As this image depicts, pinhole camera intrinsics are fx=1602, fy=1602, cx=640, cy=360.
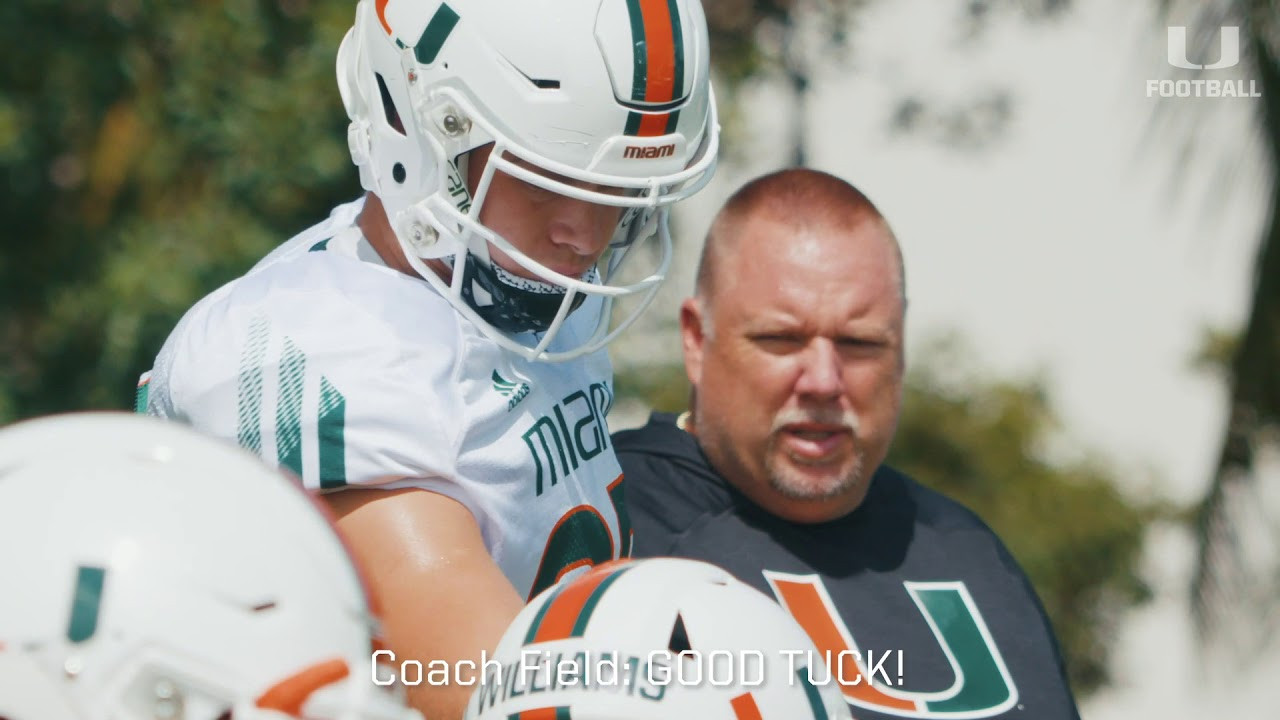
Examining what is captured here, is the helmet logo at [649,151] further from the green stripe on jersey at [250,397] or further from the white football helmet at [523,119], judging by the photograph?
the green stripe on jersey at [250,397]

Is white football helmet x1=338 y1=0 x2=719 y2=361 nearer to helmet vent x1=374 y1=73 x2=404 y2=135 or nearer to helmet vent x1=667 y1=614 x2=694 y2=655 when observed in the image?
helmet vent x1=374 y1=73 x2=404 y2=135

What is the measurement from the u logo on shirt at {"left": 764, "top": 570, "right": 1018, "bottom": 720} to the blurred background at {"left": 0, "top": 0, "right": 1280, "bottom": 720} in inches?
117

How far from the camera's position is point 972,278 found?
9305 mm

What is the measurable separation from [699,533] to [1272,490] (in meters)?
6.28

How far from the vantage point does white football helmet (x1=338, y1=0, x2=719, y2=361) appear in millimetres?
1956

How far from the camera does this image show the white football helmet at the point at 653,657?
1.56 meters

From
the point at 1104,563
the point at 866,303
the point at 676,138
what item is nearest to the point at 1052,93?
the point at 1104,563

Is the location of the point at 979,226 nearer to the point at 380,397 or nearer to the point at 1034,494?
the point at 1034,494

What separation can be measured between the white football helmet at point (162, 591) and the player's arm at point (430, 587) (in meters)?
0.32

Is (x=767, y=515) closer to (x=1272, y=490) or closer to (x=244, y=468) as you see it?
(x=244, y=468)

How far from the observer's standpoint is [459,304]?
200cm

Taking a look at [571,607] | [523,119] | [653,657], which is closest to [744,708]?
[653,657]

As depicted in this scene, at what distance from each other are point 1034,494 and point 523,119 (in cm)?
625

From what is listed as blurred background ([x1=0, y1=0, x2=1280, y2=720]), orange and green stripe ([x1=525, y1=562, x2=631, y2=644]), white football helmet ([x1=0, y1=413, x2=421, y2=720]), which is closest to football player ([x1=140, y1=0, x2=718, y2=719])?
orange and green stripe ([x1=525, y1=562, x2=631, y2=644])
